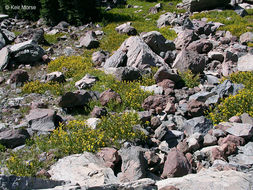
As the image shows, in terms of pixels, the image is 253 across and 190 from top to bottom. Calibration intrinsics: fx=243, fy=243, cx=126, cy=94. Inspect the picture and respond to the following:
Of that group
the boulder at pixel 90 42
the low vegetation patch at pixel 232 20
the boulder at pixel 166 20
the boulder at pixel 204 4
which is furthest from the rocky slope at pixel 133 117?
the boulder at pixel 204 4

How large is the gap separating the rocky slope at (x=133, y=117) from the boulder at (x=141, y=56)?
57 mm

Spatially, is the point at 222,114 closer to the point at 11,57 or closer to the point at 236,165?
the point at 236,165

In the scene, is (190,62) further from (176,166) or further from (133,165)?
(133,165)

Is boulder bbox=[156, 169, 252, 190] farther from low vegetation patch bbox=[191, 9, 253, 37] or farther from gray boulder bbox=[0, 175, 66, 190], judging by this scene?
low vegetation patch bbox=[191, 9, 253, 37]

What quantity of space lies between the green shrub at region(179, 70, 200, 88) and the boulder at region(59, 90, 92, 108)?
15.1 ft

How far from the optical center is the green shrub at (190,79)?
1131 cm

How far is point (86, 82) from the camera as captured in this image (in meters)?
12.0

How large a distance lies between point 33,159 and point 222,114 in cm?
663

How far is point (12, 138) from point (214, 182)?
6.40 metres

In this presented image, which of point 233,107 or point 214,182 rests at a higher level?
point 214,182

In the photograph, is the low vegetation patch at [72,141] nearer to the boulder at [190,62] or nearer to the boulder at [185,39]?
the boulder at [190,62]

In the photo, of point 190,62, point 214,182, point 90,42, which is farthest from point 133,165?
point 90,42

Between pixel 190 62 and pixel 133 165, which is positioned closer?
pixel 133 165

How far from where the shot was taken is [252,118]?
780 cm
